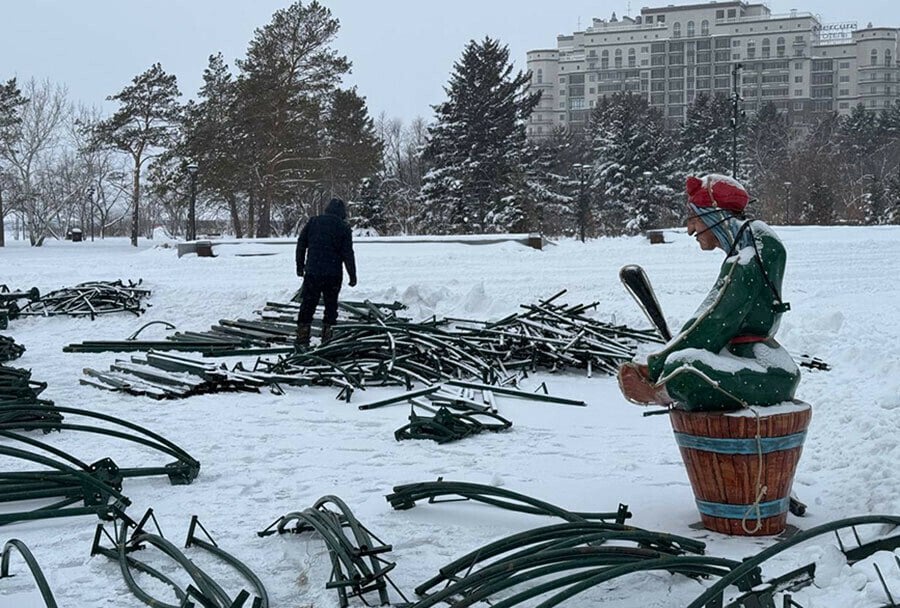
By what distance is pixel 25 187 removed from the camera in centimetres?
5294

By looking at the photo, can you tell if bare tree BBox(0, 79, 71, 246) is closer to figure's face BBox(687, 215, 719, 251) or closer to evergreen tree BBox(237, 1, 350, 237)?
evergreen tree BBox(237, 1, 350, 237)

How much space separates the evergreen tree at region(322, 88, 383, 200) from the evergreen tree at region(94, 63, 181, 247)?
9.48 meters

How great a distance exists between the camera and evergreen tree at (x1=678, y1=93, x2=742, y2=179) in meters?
52.2

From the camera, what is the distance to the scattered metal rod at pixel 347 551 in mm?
3780

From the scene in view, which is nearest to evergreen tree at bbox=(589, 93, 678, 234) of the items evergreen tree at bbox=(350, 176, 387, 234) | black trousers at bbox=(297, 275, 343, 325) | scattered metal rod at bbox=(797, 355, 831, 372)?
evergreen tree at bbox=(350, 176, 387, 234)

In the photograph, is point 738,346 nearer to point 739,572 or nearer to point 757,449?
point 757,449

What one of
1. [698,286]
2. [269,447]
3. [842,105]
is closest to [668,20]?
[842,105]

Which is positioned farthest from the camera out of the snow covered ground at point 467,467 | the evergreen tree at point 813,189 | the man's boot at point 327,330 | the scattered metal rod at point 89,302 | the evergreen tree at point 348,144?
the evergreen tree at point 348,144

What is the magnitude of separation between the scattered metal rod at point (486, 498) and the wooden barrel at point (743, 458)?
434 millimetres

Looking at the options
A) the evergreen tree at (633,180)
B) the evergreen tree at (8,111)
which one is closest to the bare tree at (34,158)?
the evergreen tree at (8,111)

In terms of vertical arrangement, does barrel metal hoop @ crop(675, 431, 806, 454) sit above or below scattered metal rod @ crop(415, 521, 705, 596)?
above

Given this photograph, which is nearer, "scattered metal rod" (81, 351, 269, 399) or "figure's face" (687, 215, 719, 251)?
"figure's face" (687, 215, 719, 251)

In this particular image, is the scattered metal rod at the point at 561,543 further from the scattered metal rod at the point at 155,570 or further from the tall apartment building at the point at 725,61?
the tall apartment building at the point at 725,61

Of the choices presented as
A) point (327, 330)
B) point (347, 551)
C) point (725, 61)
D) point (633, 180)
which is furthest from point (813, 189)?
point (725, 61)
